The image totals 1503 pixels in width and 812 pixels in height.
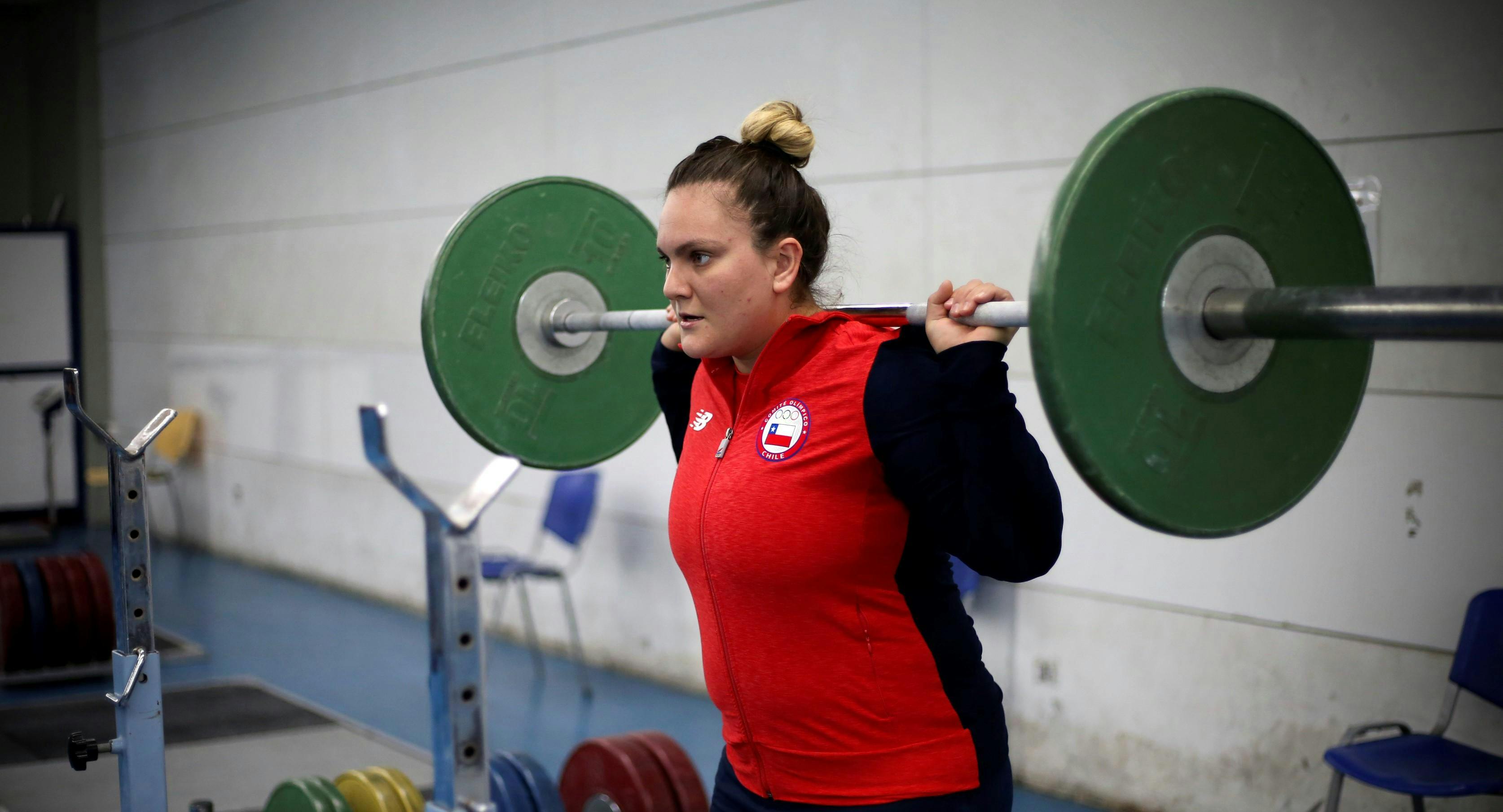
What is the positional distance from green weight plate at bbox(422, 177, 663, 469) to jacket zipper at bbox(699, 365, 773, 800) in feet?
2.21

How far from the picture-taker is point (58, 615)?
490cm

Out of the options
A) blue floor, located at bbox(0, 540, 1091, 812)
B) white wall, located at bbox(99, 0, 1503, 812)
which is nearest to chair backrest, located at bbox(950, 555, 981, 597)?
white wall, located at bbox(99, 0, 1503, 812)

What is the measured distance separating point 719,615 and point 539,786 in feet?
5.22

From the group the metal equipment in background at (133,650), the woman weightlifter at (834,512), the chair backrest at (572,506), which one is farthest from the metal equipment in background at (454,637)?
the chair backrest at (572,506)

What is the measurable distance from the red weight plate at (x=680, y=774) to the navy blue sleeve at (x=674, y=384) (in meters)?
1.22

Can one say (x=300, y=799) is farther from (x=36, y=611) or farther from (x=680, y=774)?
(x=36, y=611)

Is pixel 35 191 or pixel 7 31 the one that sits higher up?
pixel 7 31

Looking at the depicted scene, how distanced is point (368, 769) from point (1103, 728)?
5.90 ft

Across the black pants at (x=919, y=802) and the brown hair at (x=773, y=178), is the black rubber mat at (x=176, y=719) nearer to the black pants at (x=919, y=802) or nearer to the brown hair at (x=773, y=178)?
the black pants at (x=919, y=802)

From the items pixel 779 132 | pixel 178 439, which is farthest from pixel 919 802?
pixel 178 439

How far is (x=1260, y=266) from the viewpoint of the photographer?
125 cm

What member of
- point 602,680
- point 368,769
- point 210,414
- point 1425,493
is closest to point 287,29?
point 210,414

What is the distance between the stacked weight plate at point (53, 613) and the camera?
4883 mm

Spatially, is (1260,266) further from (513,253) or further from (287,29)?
(287,29)
